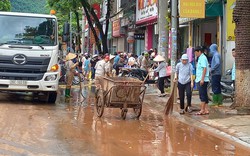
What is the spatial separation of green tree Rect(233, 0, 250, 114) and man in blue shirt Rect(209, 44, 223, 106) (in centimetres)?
123

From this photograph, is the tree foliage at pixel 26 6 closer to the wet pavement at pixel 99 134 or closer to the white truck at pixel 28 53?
the white truck at pixel 28 53

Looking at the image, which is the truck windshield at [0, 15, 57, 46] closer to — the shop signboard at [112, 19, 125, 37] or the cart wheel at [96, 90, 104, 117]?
the cart wheel at [96, 90, 104, 117]

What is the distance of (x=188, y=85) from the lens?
42.3ft

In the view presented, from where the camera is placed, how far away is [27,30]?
568 inches

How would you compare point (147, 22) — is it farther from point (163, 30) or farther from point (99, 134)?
point (99, 134)

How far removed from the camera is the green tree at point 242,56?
12.2 m

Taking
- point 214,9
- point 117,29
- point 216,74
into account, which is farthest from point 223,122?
point 117,29

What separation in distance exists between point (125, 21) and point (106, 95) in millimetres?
25067

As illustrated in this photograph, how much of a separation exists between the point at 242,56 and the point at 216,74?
159 cm

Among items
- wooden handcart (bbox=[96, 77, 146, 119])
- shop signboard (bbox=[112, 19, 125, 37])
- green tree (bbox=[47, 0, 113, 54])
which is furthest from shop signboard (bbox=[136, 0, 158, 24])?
wooden handcart (bbox=[96, 77, 146, 119])

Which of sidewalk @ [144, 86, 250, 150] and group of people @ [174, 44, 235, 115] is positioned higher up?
group of people @ [174, 44, 235, 115]

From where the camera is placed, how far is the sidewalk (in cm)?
949

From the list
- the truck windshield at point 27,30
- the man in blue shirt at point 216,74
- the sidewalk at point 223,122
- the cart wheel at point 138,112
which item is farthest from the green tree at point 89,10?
the cart wheel at point 138,112

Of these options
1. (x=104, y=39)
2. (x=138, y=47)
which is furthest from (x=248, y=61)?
(x=138, y=47)
